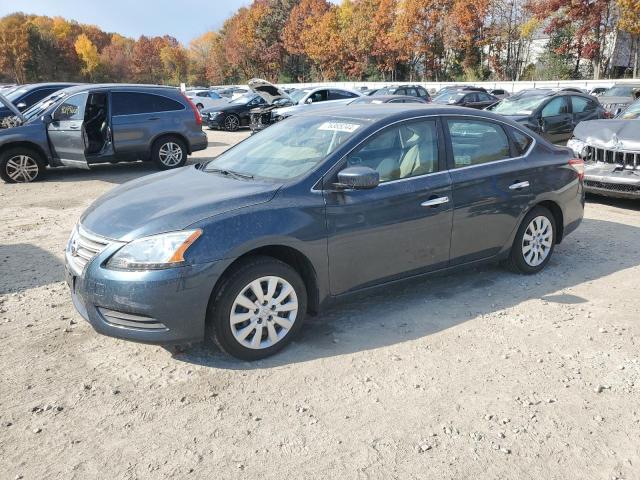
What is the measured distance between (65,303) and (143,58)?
316 ft

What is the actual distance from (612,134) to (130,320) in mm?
7273

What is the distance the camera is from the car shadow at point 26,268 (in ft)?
16.9

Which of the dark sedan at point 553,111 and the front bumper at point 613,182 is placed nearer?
the front bumper at point 613,182

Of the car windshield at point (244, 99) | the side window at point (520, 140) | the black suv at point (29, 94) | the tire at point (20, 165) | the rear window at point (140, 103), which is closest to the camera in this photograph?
the side window at point (520, 140)

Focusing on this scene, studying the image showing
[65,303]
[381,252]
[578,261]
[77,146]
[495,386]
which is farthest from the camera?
[77,146]

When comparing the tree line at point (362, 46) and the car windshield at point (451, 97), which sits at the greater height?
the tree line at point (362, 46)

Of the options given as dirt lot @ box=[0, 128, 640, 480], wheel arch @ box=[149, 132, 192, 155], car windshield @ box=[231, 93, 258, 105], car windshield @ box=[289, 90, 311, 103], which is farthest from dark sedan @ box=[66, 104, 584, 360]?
car windshield @ box=[231, 93, 258, 105]

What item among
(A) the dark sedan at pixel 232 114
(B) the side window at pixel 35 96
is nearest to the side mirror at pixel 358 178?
(B) the side window at pixel 35 96

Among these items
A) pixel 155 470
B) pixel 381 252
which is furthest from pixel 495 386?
pixel 155 470

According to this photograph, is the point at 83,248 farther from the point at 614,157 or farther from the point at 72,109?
the point at 72,109

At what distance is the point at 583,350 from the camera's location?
3.86 m

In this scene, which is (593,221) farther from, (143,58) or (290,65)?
(143,58)

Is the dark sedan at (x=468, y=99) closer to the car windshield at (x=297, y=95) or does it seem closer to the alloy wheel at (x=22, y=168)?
the car windshield at (x=297, y=95)

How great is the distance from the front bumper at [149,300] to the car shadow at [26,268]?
6.65ft
